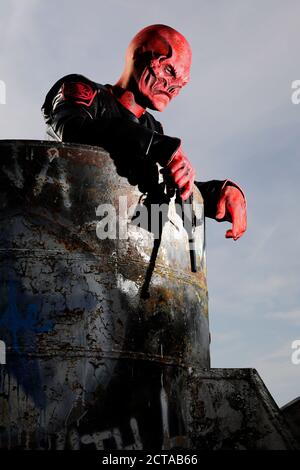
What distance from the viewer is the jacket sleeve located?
5.16 m

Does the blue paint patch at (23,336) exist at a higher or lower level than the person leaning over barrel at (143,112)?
lower

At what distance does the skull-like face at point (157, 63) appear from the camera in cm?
604

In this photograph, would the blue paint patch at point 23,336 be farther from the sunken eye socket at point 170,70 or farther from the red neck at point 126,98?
the sunken eye socket at point 170,70

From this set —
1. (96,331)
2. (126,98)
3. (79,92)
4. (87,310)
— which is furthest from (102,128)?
(96,331)

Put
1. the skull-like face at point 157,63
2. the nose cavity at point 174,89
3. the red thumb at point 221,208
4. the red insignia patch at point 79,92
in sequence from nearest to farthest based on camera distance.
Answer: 1. the red insignia patch at point 79,92
2. the skull-like face at point 157,63
3. the nose cavity at point 174,89
4. the red thumb at point 221,208

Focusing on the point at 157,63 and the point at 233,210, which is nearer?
the point at 157,63

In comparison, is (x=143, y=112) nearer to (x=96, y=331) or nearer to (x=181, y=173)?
(x=181, y=173)

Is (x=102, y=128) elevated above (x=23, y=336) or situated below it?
above

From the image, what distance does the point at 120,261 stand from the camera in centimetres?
494

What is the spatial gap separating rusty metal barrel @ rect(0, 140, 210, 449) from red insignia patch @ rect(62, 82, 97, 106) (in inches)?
24.2

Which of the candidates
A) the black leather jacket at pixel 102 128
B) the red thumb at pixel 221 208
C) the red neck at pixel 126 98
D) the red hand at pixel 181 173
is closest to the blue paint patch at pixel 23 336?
the black leather jacket at pixel 102 128

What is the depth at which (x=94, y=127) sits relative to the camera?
5.29 meters

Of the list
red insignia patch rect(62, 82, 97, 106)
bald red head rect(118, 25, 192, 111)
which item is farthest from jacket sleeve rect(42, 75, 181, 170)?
bald red head rect(118, 25, 192, 111)

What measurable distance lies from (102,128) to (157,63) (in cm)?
107
